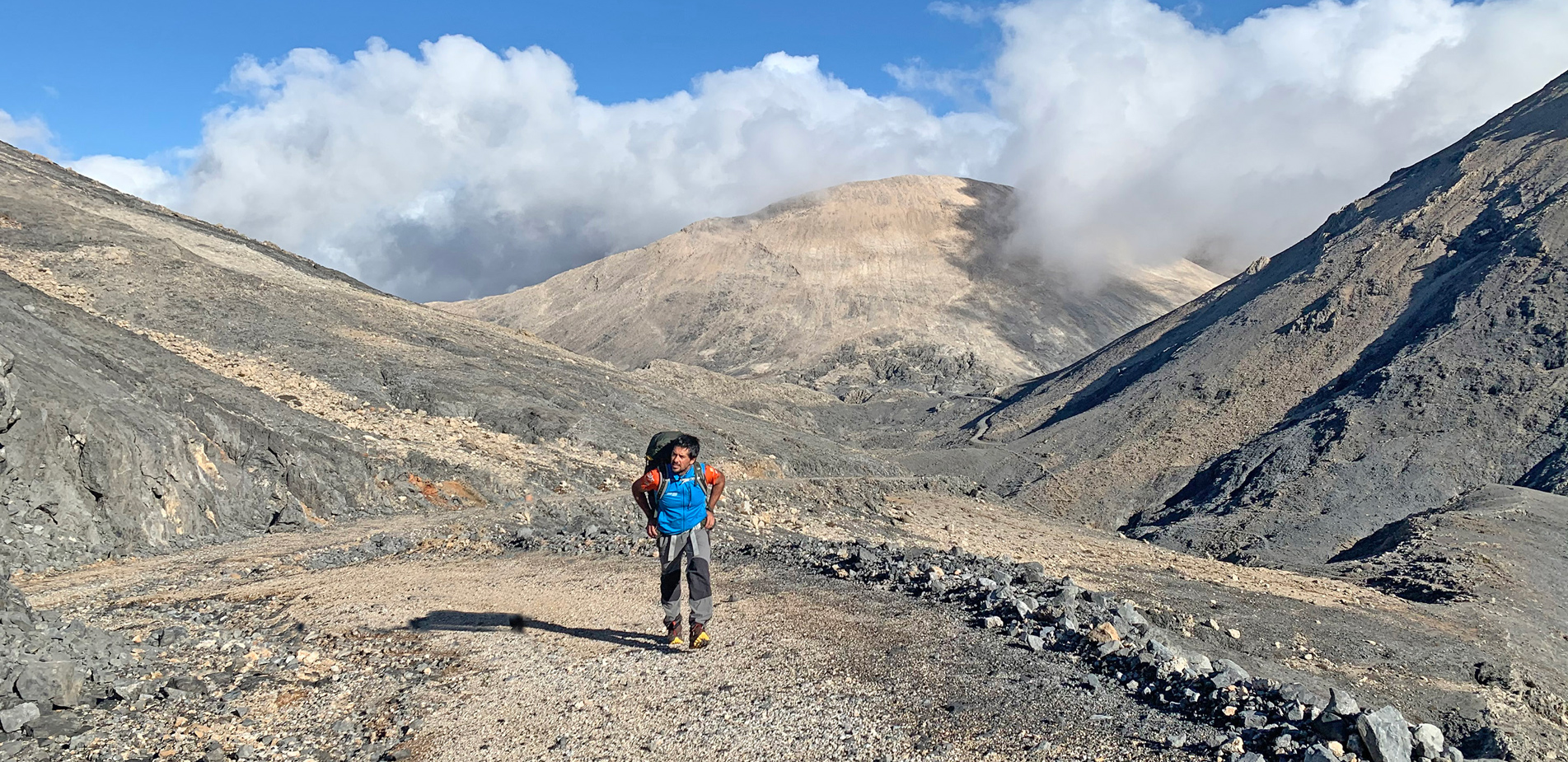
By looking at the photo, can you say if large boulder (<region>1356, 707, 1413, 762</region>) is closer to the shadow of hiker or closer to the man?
the man

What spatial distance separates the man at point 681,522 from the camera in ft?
20.8

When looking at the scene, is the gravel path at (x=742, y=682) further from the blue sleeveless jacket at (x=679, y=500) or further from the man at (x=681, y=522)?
the blue sleeveless jacket at (x=679, y=500)

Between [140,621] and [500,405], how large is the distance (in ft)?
56.6

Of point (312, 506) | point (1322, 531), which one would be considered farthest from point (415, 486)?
point (1322, 531)

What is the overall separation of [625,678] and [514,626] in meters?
1.53

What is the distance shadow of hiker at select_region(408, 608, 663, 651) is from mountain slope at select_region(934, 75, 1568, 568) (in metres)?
20.7

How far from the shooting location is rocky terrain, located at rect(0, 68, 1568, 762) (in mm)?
5133

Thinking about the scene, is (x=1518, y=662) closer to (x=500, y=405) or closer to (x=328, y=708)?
(x=328, y=708)

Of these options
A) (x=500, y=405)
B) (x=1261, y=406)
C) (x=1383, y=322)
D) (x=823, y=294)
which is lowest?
(x=500, y=405)

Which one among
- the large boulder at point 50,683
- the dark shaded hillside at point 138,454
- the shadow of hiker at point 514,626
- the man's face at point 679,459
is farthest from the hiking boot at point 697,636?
the dark shaded hillside at point 138,454

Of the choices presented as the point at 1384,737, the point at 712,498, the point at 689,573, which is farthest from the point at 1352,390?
the point at 689,573

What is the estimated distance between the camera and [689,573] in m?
6.43

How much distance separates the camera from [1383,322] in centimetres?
3672

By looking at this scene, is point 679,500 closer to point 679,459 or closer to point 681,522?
point 681,522
